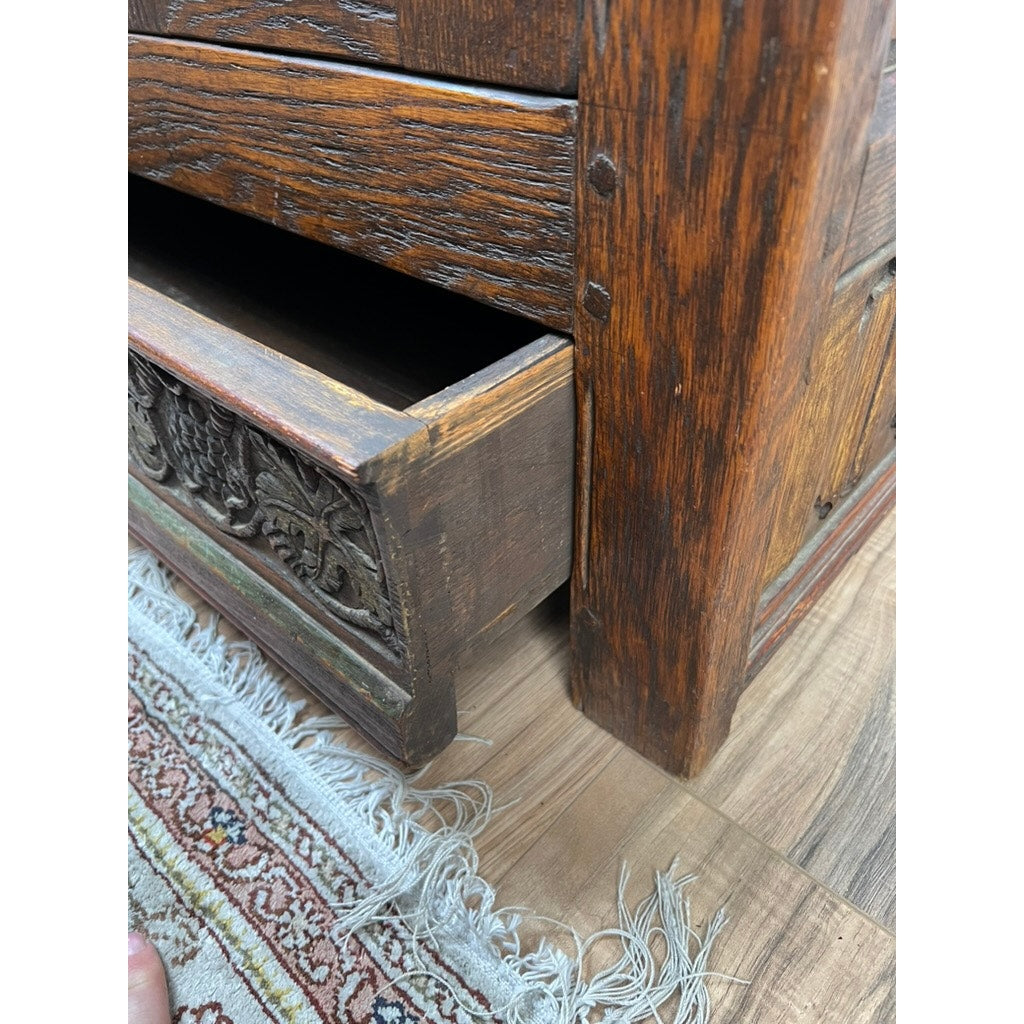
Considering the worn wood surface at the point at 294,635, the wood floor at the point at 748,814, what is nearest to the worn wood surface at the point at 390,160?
the worn wood surface at the point at 294,635

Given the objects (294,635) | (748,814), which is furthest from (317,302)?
(748,814)

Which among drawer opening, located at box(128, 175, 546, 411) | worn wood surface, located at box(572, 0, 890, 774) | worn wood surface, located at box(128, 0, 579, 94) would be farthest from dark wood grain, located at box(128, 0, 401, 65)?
drawer opening, located at box(128, 175, 546, 411)

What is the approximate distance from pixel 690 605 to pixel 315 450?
284 mm

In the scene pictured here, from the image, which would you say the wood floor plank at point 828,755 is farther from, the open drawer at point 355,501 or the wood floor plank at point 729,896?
the open drawer at point 355,501

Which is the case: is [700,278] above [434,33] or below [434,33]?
below

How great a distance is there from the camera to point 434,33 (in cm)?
44

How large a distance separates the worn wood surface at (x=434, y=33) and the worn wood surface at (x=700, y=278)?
0.06 feet

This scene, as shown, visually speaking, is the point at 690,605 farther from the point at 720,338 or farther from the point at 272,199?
the point at 272,199

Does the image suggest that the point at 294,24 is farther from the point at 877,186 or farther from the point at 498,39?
the point at 877,186

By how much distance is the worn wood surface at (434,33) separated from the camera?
404 millimetres

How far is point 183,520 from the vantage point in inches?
26.3

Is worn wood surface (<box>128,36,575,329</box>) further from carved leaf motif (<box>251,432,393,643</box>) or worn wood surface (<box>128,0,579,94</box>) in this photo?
carved leaf motif (<box>251,432,393,643</box>)

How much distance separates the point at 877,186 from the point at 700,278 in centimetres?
12

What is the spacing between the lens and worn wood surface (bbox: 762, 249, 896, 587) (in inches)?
21.0
